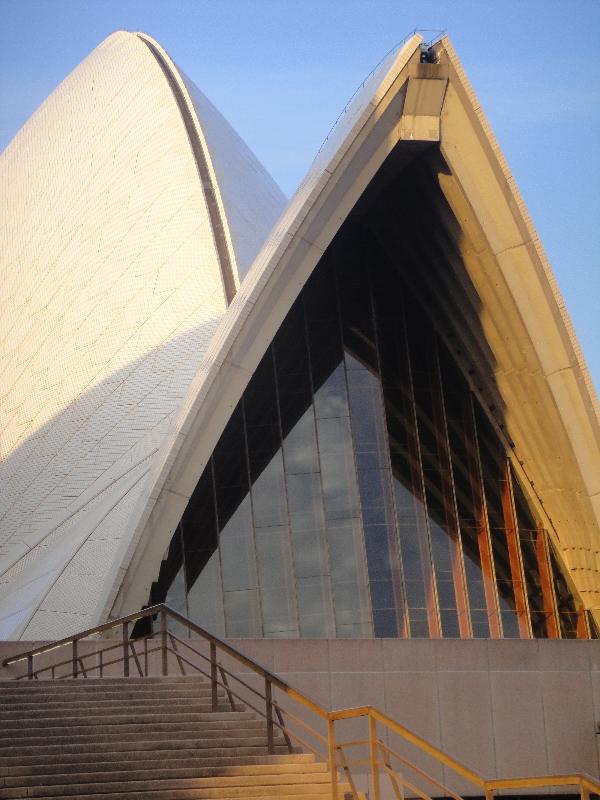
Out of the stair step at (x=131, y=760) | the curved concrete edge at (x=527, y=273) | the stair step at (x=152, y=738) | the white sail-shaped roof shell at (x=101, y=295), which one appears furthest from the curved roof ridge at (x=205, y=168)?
the stair step at (x=131, y=760)

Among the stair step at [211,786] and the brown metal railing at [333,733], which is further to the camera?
the stair step at [211,786]

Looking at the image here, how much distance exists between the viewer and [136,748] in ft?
35.5

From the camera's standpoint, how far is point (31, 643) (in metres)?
16.6

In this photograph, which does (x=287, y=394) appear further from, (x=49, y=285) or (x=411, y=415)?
(x=49, y=285)

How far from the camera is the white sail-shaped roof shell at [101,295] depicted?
21.5 m

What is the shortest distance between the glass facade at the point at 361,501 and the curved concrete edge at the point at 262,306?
1.23 meters

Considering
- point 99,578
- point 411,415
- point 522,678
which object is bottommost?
point 522,678

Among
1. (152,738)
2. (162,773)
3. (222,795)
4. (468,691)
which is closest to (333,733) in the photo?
(222,795)

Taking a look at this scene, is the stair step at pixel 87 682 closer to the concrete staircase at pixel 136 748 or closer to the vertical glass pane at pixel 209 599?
the concrete staircase at pixel 136 748

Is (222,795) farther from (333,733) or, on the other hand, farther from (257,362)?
(257,362)

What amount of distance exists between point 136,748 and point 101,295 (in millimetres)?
17174

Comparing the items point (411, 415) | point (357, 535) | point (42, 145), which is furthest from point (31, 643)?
point (42, 145)

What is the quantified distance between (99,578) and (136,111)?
13.8 metres

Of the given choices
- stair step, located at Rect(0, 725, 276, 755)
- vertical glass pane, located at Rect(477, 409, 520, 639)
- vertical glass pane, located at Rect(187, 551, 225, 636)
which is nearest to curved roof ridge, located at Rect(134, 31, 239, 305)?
vertical glass pane, located at Rect(477, 409, 520, 639)
